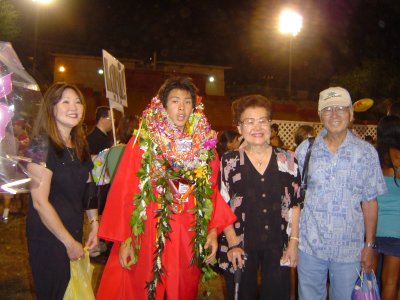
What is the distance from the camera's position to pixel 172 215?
131 inches

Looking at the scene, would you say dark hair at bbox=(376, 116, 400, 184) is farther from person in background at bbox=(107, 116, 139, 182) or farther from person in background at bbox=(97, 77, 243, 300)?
person in background at bbox=(107, 116, 139, 182)

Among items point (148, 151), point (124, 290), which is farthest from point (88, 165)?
point (124, 290)

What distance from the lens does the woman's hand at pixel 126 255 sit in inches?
125

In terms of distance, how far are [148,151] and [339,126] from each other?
1.61m

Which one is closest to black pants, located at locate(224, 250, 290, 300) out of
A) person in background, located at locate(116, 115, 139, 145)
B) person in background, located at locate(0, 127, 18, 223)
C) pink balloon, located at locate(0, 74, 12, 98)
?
person in background, located at locate(0, 127, 18, 223)

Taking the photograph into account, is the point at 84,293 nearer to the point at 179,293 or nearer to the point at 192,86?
the point at 179,293

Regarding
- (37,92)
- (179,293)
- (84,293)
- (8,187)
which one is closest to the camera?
(8,187)

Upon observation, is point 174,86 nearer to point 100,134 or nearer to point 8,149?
point 8,149

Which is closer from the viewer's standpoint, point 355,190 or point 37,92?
point 37,92

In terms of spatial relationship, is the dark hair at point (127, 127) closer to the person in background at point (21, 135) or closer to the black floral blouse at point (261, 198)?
the black floral blouse at point (261, 198)

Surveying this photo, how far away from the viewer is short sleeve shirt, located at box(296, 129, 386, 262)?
11.1 ft

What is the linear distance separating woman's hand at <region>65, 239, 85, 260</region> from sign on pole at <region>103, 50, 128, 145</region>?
10.4ft

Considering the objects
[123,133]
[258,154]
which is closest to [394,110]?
[258,154]

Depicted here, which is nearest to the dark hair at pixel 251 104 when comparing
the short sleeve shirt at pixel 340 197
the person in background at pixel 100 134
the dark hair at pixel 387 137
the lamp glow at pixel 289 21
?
the short sleeve shirt at pixel 340 197
